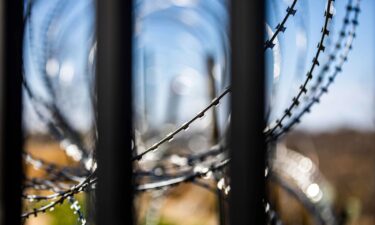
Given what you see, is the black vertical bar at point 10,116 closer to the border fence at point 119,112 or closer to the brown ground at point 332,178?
the border fence at point 119,112

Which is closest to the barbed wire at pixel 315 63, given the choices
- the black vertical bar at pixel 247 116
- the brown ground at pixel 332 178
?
the black vertical bar at pixel 247 116

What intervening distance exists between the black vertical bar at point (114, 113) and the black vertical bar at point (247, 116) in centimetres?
8

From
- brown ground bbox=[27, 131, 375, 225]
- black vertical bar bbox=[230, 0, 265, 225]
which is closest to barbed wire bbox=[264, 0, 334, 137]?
black vertical bar bbox=[230, 0, 265, 225]

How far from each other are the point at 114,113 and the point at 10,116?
0.09 m

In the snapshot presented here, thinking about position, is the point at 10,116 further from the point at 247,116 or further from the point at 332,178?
the point at 332,178

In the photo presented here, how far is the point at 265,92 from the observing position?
42 centimetres

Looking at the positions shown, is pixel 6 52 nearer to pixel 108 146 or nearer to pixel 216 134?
pixel 108 146

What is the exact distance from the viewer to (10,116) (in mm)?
456

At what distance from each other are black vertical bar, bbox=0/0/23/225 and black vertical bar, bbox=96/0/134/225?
0.24 feet

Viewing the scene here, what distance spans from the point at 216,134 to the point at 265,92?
242 cm

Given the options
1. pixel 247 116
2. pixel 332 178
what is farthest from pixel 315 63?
pixel 332 178

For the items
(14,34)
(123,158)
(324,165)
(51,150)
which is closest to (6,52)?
(14,34)

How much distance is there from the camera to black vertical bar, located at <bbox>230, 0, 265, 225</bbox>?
406 mm

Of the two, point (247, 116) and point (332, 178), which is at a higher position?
point (247, 116)
